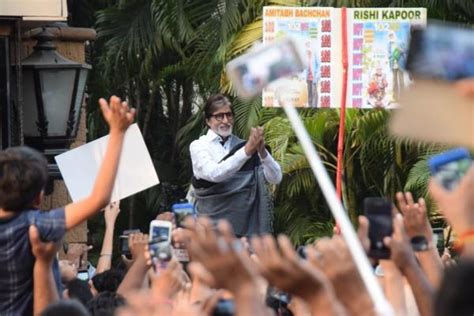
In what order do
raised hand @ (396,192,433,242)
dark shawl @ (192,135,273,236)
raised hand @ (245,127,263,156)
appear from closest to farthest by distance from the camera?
raised hand @ (396,192,433,242), raised hand @ (245,127,263,156), dark shawl @ (192,135,273,236)

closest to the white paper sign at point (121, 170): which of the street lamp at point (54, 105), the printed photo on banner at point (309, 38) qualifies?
the street lamp at point (54, 105)

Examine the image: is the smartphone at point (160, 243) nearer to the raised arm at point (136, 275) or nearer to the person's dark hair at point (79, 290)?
the raised arm at point (136, 275)

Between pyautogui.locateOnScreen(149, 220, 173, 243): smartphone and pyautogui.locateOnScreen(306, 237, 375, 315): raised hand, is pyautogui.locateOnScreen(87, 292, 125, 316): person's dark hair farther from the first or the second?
pyautogui.locateOnScreen(306, 237, 375, 315): raised hand

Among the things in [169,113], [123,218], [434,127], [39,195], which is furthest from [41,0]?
[169,113]

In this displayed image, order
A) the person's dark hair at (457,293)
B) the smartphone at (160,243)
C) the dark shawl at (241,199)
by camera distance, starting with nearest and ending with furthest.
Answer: the person's dark hair at (457,293) → the smartphone at (160,243) → the dark shawl at (241,199)

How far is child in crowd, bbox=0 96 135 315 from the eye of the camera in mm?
6211

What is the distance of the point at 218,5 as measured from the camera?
768 inches

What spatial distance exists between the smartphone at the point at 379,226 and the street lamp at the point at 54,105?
4.03m

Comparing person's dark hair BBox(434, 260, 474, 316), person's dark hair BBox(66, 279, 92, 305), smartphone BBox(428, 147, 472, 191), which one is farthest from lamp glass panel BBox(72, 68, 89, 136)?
person's dark hair BBox(434, 260, 474, 316)

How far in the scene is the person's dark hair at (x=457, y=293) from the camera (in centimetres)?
386

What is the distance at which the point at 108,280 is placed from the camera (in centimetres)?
819

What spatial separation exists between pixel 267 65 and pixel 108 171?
3.21 ft

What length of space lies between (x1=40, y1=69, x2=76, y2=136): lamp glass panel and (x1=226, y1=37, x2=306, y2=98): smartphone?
4.48m

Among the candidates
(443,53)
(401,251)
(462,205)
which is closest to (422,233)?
(401,251)
